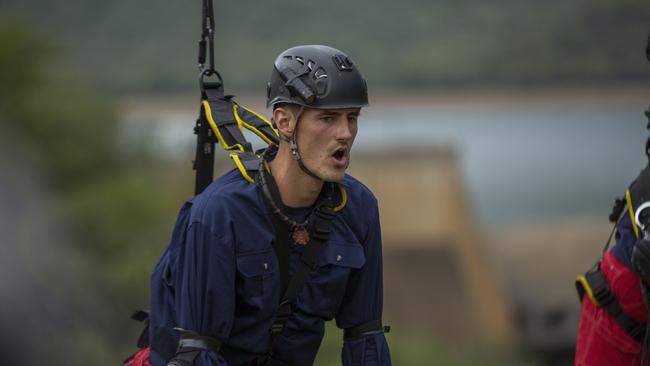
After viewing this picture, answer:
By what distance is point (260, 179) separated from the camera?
547cm

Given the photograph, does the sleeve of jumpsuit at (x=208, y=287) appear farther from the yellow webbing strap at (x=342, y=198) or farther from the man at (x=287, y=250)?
the yellow webbing strap at (x=342, y=198)

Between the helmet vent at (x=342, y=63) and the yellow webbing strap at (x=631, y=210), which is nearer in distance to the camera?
the helmet vent at (x=342, y=63)

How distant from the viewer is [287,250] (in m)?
5.45

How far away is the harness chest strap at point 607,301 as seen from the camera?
6055 millimetres

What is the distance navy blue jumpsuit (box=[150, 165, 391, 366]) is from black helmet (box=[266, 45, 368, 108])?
1.60 ft

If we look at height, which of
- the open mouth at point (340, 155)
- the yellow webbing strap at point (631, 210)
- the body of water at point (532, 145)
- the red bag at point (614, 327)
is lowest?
the red bag at point (614, 327)

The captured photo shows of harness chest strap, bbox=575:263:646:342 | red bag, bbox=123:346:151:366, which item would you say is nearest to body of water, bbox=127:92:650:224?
harness chest strap, bbox=575:263:646:342

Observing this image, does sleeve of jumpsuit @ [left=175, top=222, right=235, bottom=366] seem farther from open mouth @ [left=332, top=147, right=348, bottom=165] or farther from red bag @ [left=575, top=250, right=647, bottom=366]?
red bag @ [left=575, top=250, right=647, bottom=366]

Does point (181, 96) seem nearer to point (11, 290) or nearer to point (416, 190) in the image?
point (416, 190)

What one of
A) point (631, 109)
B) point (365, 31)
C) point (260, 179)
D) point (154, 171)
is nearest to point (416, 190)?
point (154, 171)

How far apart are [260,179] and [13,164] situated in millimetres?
28015

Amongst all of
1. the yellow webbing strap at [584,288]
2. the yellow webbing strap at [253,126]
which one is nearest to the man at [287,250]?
the yellow webbing strap at [253,126]

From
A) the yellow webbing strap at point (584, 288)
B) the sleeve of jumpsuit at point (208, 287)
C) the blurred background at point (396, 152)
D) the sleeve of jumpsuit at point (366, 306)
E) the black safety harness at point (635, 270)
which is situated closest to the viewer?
the sleeve of jumpsuit at point (208, 287)

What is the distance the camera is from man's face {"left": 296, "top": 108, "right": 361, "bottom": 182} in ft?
17.4
